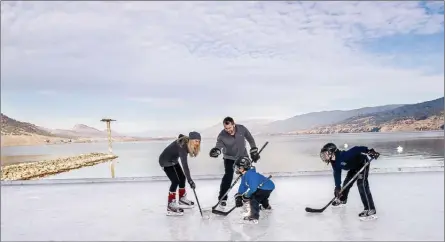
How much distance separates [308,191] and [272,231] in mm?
2040

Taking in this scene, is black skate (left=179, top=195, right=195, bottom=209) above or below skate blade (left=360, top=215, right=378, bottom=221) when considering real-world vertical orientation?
above

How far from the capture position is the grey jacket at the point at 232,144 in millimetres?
4324

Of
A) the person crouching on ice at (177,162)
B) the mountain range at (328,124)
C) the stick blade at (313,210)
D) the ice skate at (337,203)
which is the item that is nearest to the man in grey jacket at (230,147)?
the mountain range at (328,124)

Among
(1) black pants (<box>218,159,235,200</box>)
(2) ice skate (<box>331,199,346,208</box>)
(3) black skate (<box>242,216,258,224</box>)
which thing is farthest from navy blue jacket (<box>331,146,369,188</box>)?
(1) black pants (<box>218,159,235,200</box>)

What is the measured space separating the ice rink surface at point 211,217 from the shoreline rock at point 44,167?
49.7 ft

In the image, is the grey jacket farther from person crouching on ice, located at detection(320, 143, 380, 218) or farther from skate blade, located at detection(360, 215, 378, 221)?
skate blade, located at detection(360, 215, 378, 221)

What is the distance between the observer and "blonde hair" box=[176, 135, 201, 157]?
394cm

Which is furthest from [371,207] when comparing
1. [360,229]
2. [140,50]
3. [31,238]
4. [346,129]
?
[346,129]

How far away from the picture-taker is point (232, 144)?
4.32m

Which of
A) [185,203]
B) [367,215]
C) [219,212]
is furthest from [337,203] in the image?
[185,203]

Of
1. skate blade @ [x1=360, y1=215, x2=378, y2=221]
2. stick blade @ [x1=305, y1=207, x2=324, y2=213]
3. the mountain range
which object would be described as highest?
the mountain range

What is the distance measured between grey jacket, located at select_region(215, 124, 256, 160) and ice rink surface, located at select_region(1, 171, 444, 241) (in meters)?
0.52

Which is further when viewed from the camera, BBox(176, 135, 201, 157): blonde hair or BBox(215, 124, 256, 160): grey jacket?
BBox(215, 124, 256, 160): grey jacket

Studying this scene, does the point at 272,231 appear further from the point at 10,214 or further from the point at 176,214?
the point at 10,214
